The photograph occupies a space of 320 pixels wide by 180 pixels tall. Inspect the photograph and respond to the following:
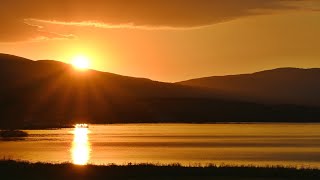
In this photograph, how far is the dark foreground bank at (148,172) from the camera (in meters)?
37.9

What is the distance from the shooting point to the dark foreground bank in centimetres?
3791

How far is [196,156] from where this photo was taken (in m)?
68.1

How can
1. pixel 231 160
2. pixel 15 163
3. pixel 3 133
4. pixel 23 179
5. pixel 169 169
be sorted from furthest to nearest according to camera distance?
pixel 3 133 < pixel 231 160 < pixel 15 163 < pixel 169 169 < pixel 23 179

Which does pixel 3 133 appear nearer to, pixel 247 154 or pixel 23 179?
pixel 247 154

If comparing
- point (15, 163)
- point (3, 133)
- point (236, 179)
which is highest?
point (3, 133)

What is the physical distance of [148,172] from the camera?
39.7m

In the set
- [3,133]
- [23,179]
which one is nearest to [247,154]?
[23,179]

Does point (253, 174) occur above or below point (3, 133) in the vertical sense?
below

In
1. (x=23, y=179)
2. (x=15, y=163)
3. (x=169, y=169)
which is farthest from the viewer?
(x=15, y=163)

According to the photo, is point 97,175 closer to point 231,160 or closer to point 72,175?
point 72,175

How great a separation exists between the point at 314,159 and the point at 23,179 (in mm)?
32453

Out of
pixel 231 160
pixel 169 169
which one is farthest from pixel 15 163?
pixel 231 160

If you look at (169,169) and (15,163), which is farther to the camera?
(15,163)

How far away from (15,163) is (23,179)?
7101mm
